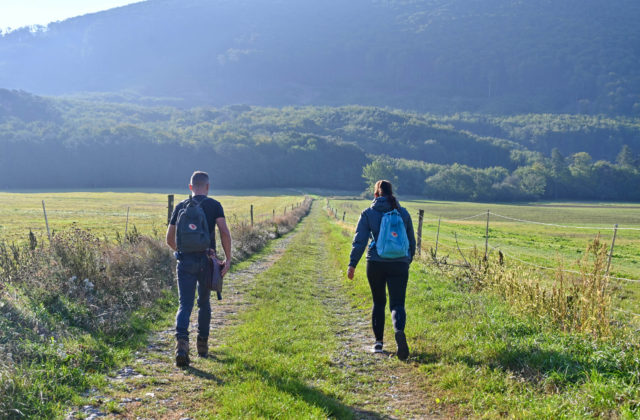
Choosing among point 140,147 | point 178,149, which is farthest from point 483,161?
point 140,147

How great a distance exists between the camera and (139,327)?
6098 mm

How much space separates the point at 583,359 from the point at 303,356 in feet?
10.4

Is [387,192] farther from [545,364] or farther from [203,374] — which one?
[203,374]

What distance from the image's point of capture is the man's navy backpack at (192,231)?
4855mm

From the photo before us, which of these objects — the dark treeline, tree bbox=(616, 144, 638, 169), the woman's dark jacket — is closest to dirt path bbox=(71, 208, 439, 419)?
the woman's dark jacket

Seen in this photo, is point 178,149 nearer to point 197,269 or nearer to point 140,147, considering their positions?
point 140,147

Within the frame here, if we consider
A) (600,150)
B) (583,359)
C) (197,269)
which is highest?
(600,150)

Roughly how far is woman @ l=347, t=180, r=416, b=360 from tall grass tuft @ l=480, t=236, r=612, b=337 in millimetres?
2108

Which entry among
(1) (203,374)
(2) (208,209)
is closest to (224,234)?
(2) (208,209)

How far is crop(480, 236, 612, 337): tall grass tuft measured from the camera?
485 centimetres

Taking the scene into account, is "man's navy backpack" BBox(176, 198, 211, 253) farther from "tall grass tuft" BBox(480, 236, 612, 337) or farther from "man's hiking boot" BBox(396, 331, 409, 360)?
"tall grass tuft" BBox(480, 236, 612, 337)

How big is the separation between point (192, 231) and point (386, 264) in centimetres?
250

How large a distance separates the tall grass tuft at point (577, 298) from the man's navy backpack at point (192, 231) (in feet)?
15.6

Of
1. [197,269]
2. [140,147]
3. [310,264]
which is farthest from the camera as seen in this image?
[140,147]
